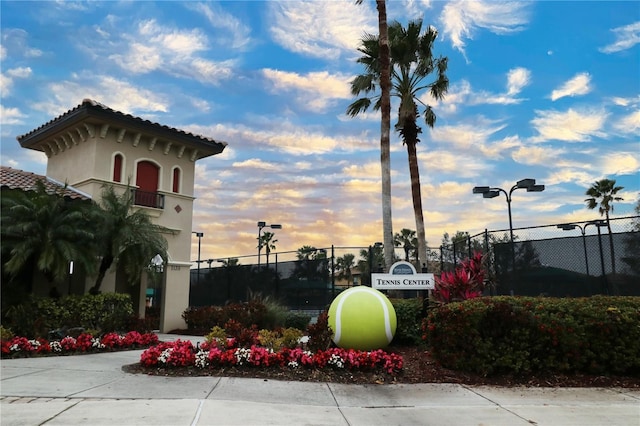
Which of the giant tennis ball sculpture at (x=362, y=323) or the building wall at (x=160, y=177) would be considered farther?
the building wall at (x=160, y=177)

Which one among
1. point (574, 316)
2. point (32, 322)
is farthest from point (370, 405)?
point (32, 322)

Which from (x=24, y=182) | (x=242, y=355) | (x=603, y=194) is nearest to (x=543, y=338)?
(x=242, y=355)

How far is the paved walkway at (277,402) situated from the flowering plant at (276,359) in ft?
2.01

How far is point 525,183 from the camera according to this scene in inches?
717

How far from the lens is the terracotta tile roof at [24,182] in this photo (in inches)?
597

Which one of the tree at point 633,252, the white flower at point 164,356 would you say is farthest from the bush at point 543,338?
the tree at point 633,252

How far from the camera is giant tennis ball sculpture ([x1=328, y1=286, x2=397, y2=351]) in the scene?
9445 mm

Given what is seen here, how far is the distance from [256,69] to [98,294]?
29.2ft

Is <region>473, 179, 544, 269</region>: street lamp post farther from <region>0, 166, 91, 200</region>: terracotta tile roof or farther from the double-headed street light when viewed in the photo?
<region>0, 166, 91, 200</region>: terracotta tile roof

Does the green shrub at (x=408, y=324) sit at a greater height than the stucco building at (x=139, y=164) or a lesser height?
lesser

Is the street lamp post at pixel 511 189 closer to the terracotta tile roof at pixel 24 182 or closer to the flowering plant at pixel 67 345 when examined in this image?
the flowering plant at pixel 67 345

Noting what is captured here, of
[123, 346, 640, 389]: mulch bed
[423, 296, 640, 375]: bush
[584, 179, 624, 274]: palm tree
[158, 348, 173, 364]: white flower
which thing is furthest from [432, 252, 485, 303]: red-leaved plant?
[584, 179, 624, 274]: palm tree

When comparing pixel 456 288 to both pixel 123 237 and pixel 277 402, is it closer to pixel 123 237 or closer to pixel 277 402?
pixel 277 402

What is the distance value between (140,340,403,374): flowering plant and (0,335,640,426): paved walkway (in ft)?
2.01
